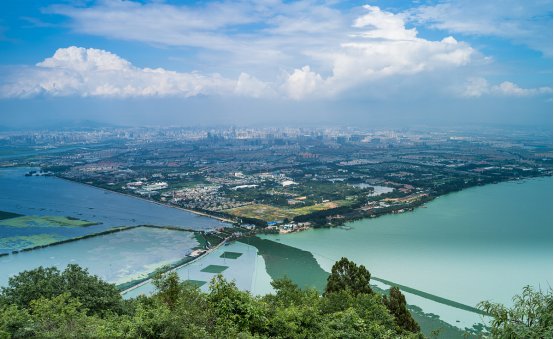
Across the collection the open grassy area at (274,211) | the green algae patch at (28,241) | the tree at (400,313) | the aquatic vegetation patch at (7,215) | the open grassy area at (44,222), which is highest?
the tree at (400,313)

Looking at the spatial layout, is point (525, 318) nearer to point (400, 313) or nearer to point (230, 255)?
point (400, 313)

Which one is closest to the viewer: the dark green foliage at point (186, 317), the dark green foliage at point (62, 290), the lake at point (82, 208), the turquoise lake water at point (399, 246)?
the dark green foliage at point (186, 317)

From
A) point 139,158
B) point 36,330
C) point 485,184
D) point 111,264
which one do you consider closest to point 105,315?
point 36,330

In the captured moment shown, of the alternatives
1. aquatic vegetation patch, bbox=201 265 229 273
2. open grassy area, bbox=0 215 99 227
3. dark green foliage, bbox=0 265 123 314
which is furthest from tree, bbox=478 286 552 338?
open grassy area, bbox=0 215 99 227

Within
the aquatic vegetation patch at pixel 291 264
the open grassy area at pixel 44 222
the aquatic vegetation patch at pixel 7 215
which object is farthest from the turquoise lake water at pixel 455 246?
the aquatic vegetation patch at pixel 7 215

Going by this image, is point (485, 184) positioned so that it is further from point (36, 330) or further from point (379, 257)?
point (36, 330)

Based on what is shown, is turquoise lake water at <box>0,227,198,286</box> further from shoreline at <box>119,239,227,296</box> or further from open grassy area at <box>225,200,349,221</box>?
open grassy area at <box>225,200,349,221</box>

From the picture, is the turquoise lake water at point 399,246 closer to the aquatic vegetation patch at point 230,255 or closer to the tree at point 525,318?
the aquatic vegetation patch at point 230,255
